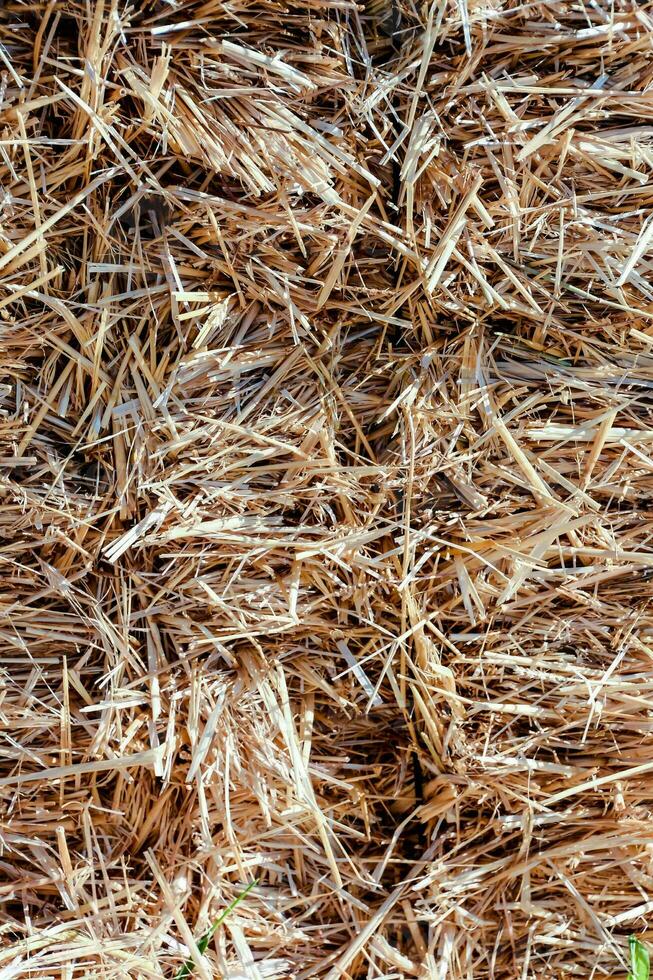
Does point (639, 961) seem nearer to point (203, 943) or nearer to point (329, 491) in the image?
point (203, 943)

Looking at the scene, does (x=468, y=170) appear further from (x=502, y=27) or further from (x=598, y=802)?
(x=598, y=802)

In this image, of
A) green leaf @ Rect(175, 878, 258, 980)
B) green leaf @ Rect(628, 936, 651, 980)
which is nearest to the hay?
green leaf @ Rect(175, 878, 258, 980)

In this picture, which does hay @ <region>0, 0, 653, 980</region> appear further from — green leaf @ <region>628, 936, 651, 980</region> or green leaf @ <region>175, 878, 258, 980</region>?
green leaf @ <region>628, 936, 651, 980</region>

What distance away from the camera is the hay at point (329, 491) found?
91cm

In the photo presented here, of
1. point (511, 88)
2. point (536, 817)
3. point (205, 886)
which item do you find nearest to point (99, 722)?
point (205, 886)

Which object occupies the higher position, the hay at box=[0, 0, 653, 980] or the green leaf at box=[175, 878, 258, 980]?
the hay at box=[0, 0, 653, 980]

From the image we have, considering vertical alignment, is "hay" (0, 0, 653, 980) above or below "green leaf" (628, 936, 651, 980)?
above

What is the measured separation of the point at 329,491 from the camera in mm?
965

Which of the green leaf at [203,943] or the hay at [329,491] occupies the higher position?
the hay at [329,491]

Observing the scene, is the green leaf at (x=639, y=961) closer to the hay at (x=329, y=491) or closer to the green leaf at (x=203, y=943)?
the green leaf at (x=203, y=943)

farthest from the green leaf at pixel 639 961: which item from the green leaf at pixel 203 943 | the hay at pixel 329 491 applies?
the hay at pixel 329 491

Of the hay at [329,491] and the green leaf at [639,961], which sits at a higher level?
the hay at [329,491]

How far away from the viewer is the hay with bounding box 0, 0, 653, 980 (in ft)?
2.99

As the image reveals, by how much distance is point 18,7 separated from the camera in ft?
2.86
